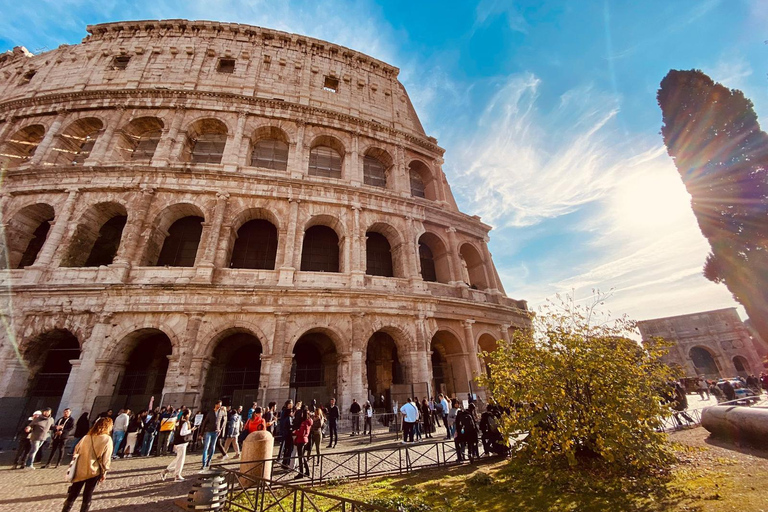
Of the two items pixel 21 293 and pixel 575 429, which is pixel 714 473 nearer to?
pixel 575 429

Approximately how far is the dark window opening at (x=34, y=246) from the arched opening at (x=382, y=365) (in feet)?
54.0

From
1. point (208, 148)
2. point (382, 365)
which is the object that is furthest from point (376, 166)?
point (382, 365)

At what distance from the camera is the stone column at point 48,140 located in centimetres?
1512

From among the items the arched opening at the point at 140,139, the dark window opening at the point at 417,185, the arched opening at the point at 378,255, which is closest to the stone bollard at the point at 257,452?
the arched opening at the point at 378,255

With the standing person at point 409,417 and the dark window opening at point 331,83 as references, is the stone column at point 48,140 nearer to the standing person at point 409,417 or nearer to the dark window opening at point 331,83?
the dark window opening at point 331,83

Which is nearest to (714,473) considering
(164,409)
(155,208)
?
(164,409)

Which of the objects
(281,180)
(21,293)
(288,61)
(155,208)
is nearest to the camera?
(21,293)

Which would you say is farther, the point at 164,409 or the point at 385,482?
the point at 164,409

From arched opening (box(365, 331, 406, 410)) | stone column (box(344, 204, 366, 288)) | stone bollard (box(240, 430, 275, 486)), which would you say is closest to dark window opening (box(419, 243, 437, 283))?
arched opening (box(365, 331, 406, 410))

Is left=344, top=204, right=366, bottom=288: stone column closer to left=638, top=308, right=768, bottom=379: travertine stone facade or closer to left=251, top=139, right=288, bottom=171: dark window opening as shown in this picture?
left=251, top=139, right=288, bottom=171: dark window opening

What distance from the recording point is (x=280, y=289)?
1274cm

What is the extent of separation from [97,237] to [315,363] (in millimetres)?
12269

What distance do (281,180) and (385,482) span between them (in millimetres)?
13266

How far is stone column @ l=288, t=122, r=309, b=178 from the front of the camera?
1612cm
